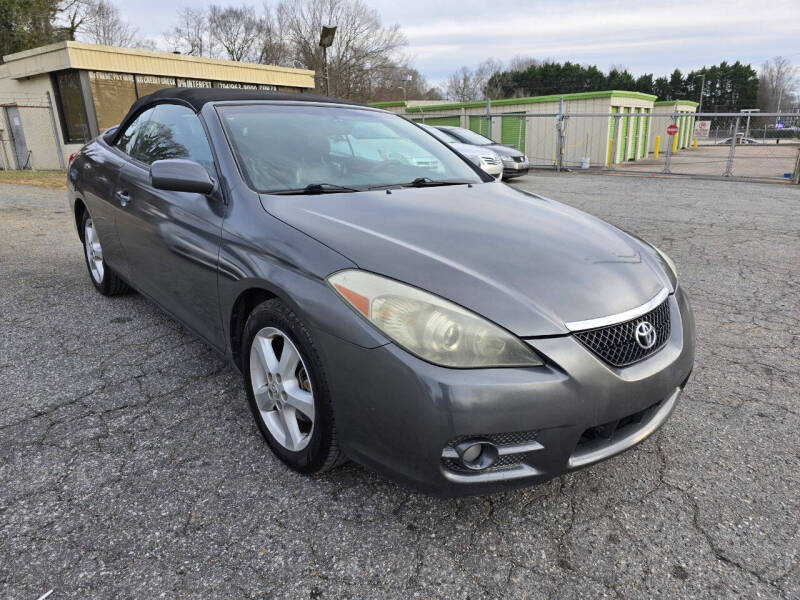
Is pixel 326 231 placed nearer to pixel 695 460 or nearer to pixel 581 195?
pixel 695 460

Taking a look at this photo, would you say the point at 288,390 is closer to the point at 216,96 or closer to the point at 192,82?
the point at 216,96

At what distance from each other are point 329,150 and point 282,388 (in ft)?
4.37

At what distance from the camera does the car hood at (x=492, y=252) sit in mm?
1798

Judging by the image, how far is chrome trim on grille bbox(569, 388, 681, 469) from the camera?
1798 mm

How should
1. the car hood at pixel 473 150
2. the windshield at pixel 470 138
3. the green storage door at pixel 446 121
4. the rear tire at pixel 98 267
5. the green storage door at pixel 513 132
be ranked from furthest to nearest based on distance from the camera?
the green storage door at pixel 446 121
the green storage door at pixel 513 132
the windshield at pixel 470 138
the car hood at pixel 473 150
the rear tire at pixel 98 267

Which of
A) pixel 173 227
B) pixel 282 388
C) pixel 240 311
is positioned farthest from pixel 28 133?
pixel 282 388

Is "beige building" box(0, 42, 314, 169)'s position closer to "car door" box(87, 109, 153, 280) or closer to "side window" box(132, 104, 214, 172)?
"car door" box(87, 109, 153, 280)

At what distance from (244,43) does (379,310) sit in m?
62.9

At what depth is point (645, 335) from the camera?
1.92m

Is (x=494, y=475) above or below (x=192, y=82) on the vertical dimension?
below

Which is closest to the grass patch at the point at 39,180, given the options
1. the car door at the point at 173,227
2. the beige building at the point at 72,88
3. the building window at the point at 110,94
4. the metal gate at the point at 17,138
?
the beige building at the point at 72,88

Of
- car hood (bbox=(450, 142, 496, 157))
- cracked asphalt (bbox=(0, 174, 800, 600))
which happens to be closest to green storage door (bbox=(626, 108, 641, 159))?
car hood (bbox=(450, 142, 496, 157))

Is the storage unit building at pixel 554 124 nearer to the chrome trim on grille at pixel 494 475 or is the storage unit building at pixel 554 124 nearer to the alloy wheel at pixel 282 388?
the alloy wheel at pixel 282 388

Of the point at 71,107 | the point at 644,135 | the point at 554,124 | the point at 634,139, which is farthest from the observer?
the point at 644,135
